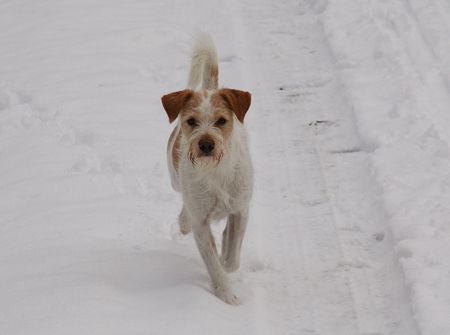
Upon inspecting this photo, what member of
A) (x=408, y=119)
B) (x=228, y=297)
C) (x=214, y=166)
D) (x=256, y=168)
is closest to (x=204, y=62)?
(x=214, y=166)

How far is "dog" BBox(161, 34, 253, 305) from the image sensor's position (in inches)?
168

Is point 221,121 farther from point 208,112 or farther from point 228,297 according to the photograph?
point 228,297

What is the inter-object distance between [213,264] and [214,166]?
2.10 feet

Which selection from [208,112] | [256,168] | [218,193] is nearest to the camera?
[208,112]

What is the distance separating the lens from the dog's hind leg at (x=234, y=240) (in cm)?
467

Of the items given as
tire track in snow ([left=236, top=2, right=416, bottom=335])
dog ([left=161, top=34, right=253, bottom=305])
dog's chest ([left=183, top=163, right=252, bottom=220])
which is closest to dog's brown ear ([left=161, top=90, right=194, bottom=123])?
dog ([left=161, top=34, right=253, bottom=305])

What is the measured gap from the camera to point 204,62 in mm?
5090

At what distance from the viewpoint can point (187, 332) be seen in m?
4.10

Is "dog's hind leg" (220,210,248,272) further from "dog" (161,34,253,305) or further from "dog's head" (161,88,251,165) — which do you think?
"dog's head" (161,88,251,165)

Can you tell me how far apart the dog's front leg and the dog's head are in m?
0.50

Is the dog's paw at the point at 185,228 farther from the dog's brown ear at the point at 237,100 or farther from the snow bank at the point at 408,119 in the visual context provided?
the snow bank at the point at 408,119

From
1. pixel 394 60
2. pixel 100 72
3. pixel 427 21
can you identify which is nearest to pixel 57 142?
pixel 100 72

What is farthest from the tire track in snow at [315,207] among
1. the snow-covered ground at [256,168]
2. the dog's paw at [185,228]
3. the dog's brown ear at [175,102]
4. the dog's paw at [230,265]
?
the dog's brown ear at [175,102]

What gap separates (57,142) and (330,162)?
2.24m
